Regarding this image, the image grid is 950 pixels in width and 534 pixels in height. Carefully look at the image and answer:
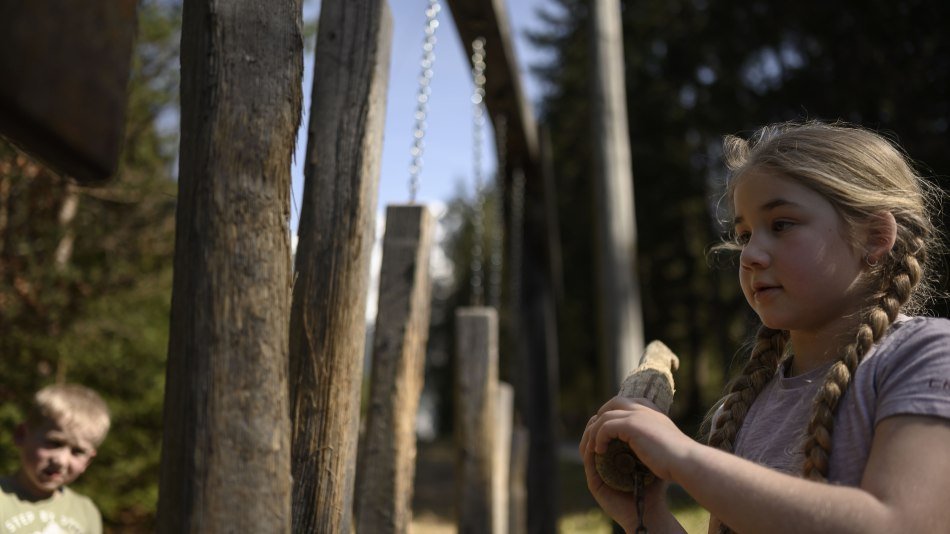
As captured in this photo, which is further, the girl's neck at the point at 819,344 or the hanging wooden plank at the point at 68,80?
the girl's neck at the point at 819,344

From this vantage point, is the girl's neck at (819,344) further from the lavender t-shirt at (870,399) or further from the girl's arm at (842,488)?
the girl's arm at (842,488)

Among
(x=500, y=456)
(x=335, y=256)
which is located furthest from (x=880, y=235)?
(x=500, y=456)

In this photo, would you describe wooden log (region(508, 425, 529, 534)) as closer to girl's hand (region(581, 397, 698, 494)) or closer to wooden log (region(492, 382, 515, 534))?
wooden log (region(492, 382, 515, 534))

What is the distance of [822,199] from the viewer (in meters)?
1.65

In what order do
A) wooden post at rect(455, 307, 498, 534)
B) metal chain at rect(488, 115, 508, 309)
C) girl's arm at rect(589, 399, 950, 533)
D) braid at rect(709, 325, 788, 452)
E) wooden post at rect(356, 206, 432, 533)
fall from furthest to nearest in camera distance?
metal chain at rect(488, 115, 508, 309), wooden post at rect(455, 307, 498, 534), wooden post at rect(356, 206, 432, 533), braid at rect(709, 325, 788, 452), girl's arm at rect(589, 399, 950, 533)

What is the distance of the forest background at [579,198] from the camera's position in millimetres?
6098

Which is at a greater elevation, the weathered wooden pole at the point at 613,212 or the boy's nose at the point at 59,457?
the weathered wooden pole at the point at 613,212


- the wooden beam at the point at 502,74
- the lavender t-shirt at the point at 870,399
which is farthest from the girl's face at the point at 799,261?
the wooden beam at the point at 502,74

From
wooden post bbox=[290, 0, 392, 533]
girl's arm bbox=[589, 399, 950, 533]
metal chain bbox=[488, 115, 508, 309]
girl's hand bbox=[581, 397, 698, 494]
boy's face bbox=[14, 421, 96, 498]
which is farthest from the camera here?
metal chain bbox=[488, 115, 508, 309]

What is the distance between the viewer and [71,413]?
2.97m

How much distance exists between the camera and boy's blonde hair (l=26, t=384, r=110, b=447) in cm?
296

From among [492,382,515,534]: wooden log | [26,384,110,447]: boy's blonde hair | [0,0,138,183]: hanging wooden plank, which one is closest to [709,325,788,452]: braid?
[0,0,138,183]: hanging wooden plank

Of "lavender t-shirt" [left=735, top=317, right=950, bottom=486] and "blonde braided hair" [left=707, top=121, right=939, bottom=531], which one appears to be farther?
"blonde braided hair" [left=707, top=121, right=939, bottom=531]

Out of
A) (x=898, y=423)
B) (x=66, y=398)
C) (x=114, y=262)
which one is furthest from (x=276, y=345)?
(x=114, y=262)
